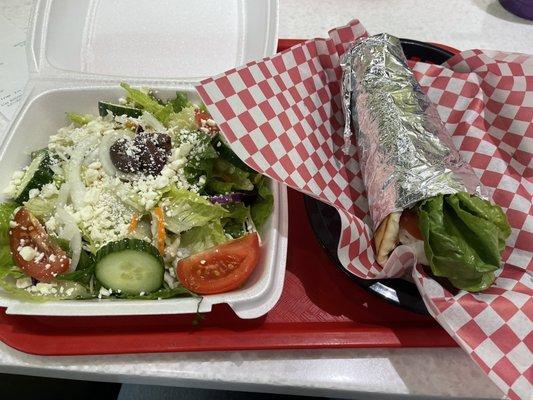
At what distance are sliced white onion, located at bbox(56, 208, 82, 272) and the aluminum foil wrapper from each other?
0.69 meters

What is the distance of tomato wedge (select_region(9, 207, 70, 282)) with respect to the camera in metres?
0.94

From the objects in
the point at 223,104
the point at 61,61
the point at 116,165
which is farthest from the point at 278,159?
the point at 61,61

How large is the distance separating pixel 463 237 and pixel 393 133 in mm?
297

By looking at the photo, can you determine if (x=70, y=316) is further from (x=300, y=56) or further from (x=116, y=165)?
(x=300, y=56)

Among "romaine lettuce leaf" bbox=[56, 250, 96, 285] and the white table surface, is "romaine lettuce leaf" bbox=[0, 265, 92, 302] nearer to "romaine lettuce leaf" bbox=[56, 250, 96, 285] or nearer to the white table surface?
"romaine lettuce leaf" bbox=[56, 250, 96, 285]

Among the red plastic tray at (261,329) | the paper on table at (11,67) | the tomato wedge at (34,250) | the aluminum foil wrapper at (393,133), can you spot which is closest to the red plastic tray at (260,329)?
the red plastic tray at (261,329)

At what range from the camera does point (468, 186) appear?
98 cm

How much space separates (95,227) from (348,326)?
2.00ft

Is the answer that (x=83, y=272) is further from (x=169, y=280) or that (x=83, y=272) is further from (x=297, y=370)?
(x=297, y=370)

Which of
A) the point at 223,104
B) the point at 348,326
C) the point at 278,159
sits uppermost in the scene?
the point at 223,104

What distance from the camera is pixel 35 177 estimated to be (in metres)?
1.05

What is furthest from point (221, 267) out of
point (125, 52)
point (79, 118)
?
point (125, 52)

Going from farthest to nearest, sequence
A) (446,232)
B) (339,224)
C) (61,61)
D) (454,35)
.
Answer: (454,35)
(61,61)
(339,224)
(446,232)

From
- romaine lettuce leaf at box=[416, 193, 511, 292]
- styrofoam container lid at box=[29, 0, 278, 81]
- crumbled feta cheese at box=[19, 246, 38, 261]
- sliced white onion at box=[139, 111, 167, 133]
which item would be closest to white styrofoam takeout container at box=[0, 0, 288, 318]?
styrofoam container lid at box=[29, 0, 278, 81]
